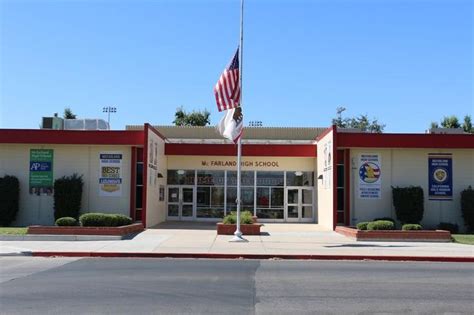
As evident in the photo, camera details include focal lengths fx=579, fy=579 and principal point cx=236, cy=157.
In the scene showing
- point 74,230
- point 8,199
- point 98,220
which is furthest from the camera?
point 8,199

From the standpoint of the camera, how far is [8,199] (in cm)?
2638

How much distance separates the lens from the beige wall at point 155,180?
26.9m

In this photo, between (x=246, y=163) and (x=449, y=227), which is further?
(x=246, y=163)

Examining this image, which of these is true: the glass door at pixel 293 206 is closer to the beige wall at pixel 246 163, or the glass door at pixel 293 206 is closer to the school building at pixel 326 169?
the beige wall at pixel 246 163

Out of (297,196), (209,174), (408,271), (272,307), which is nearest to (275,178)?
(297,196)

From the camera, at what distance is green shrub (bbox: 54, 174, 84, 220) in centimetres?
2606

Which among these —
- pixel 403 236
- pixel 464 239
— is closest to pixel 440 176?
pixel 464 239

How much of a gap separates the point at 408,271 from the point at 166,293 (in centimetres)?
643

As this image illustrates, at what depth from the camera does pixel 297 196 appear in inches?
1316

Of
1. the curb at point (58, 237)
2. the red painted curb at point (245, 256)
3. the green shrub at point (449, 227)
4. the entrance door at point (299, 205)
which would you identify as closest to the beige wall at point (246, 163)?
the entrance door at point (299, 205)

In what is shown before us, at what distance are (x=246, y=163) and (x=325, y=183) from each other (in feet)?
20.3

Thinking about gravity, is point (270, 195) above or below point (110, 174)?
below

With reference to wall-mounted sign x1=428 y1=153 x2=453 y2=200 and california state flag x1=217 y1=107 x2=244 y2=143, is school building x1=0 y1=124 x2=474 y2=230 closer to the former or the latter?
wall-mounted sign x1=428 y1=153 x2=453 y2=200

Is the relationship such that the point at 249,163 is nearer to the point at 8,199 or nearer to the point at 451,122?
the point at 8,199
